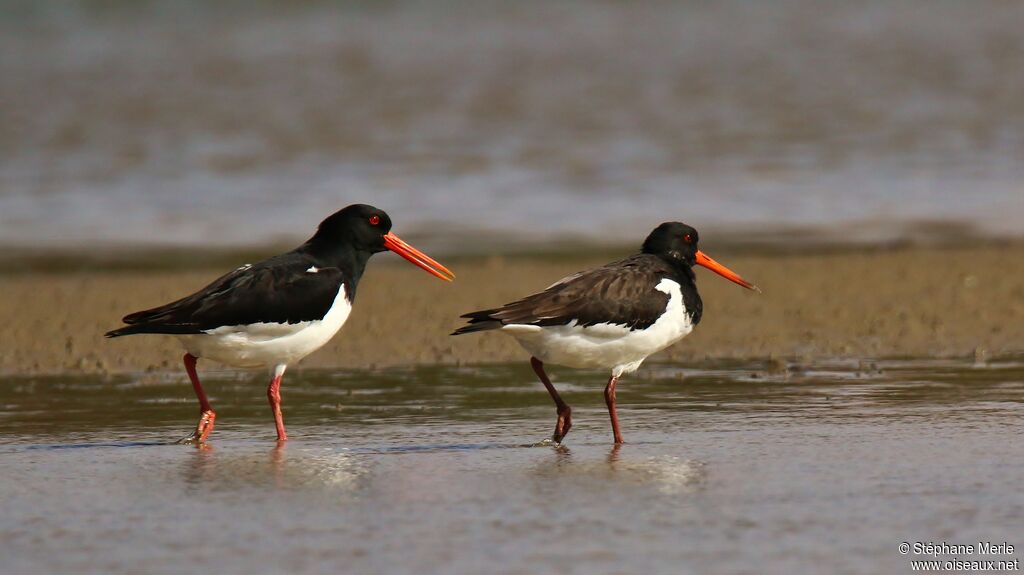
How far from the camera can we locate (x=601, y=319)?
23.9 ft

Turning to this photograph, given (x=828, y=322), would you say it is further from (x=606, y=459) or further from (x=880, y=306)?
(x=606, y=459)

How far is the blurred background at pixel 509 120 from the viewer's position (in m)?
15.4

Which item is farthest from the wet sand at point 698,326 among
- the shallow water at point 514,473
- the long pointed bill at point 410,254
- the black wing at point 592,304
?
the black wing at point 592,304

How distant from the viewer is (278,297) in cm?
745

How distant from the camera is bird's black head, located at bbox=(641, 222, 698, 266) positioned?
8.20 meters

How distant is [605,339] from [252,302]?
1696 millimetres

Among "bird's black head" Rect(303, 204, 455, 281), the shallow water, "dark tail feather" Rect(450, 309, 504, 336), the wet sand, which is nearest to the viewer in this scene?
the shallow water

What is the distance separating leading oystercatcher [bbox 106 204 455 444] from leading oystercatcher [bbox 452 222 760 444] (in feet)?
2.34

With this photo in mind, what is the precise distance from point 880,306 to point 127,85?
1557cm

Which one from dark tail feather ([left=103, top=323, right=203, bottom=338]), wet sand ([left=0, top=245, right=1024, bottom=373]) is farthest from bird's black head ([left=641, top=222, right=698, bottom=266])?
dark tail feather ([left=103, top=323, right=203, bottom=338])

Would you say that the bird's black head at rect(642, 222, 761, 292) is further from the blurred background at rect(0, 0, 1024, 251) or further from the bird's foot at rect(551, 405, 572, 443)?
the blurred background at rect(0, 0, 1024, 251)

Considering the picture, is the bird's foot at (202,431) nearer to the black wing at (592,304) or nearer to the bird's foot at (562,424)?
the black wing at (592,304)

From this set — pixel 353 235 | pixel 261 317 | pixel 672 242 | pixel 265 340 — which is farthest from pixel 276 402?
pixel 672 242

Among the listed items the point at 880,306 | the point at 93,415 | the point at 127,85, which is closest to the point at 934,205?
the point at 880,306
